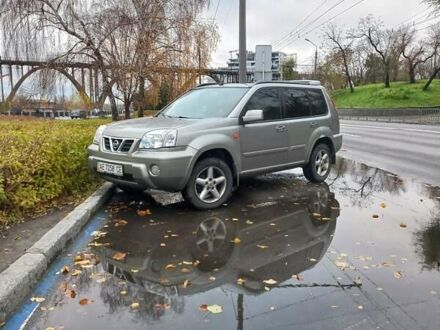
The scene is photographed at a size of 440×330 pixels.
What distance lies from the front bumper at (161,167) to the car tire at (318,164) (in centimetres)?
302

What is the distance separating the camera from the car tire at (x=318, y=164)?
8078mm

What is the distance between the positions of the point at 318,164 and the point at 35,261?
5.60m

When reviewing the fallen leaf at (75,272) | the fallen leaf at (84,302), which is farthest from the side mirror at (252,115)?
the fallen leaf at (84,302)

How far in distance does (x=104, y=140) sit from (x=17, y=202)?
150 cm

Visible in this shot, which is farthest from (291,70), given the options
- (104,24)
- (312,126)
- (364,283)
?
(364,283)

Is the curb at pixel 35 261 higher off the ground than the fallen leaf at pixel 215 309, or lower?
higher

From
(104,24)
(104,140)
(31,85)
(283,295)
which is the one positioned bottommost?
(283,295)

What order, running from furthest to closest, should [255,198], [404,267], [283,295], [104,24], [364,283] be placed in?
[104,24] < [255,198] < [404,267] < [364,283] < [283,295]

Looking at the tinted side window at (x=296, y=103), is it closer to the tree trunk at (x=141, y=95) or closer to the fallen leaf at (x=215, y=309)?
the fallen leaf at (x=215, y=309)

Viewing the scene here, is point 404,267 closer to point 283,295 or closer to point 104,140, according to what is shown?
point 283,295

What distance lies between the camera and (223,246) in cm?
471

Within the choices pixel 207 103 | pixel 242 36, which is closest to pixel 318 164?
pixel 207 103

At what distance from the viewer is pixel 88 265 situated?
Result: 13.7ft

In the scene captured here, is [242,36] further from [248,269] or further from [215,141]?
[248,269]
